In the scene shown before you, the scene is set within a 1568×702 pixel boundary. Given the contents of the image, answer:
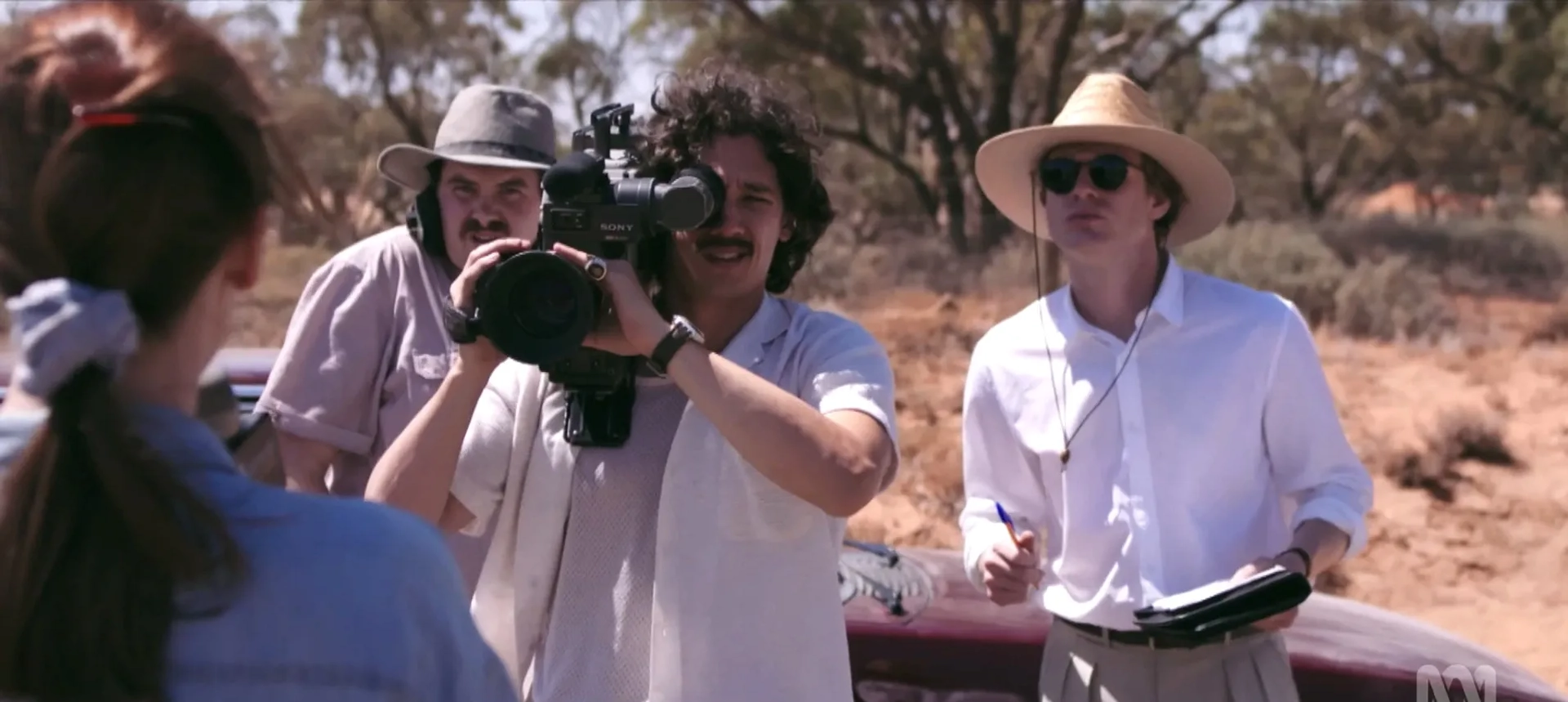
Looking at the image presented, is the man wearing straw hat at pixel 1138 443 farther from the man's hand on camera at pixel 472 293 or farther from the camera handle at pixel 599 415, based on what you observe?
the man's hand on camera at pixel 472 293

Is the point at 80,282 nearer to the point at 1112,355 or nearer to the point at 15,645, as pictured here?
the point at 15,645

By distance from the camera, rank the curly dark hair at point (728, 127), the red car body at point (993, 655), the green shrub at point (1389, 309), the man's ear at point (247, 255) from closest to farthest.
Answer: the man's ear at point (247, 255) < the curly dark hair at point (728, 127) < the red car body at point (993, 655) < the green shrub at point (1389, 309)

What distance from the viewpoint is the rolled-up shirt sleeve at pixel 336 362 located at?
2.65 metres

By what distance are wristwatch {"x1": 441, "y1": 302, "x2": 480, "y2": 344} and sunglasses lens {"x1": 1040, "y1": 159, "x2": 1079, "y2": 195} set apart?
3.95 feet

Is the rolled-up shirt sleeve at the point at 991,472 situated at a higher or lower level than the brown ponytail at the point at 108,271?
lower

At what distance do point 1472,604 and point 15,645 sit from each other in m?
7.33

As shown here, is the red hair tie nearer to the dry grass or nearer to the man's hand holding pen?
the man's hand holding pen

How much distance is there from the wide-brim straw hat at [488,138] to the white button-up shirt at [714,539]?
1.00 meters

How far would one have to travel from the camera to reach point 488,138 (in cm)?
298

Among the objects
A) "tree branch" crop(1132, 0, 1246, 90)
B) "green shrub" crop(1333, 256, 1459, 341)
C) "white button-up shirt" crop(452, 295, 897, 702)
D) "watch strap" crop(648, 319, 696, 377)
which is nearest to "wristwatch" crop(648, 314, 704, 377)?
"watch strap" crop(648, 319, 696, 377)

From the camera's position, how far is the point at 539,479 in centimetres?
202

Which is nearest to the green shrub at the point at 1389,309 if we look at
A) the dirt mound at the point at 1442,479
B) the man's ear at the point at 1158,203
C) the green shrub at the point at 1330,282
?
the green shrub at the point at 1330,282

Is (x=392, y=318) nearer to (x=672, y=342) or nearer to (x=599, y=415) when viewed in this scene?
(x=599, y=415)

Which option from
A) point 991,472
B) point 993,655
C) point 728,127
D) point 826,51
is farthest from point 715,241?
point 826,51
